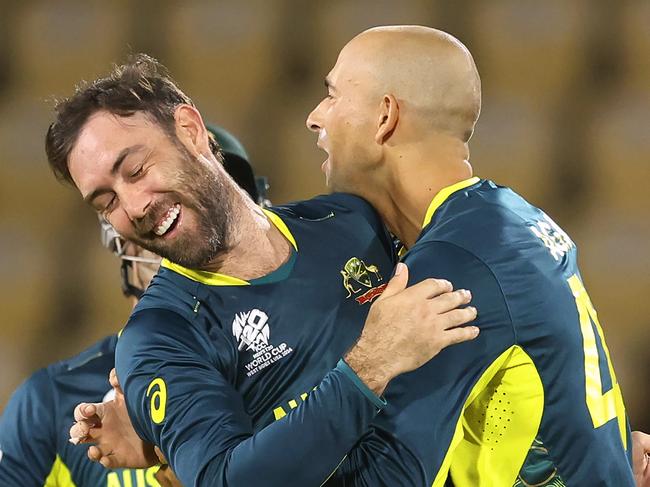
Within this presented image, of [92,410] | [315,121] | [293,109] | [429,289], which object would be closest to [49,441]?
[92,410]

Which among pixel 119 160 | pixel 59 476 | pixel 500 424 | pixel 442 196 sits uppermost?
pixel 119 160

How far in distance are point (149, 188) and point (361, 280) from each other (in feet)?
1.05

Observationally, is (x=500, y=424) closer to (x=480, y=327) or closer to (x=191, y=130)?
(x=480, y=327)

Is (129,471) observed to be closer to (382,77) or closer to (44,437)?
(44,437)

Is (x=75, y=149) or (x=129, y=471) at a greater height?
(x=75, y=149)

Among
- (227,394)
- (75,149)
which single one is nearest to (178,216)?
(75,149)

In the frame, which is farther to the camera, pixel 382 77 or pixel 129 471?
pixel 129 471

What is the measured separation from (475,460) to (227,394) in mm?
308

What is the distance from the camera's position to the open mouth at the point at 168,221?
1418mm

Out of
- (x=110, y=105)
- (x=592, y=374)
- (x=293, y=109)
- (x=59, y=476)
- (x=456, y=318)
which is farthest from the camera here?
(x=293, y=109)

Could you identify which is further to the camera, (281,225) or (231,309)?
(281,225)

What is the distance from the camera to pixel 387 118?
1419mm

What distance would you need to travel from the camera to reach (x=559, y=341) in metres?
1.23

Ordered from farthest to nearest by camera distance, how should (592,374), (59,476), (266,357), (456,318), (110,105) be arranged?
(59,476) < (110,105) < (266,357) < (592,374) < (456,318)
